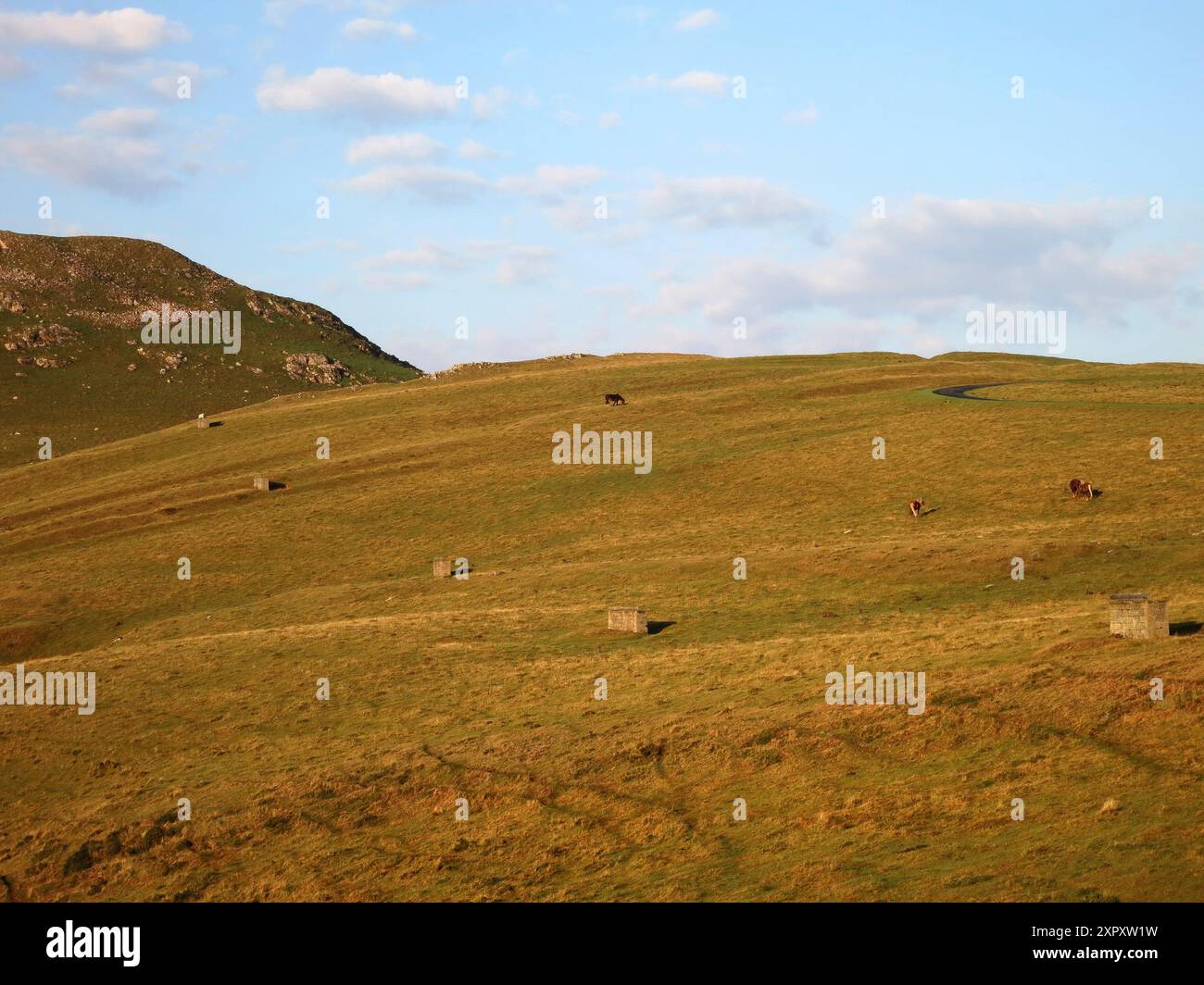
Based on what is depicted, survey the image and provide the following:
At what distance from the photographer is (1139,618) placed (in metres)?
37.0

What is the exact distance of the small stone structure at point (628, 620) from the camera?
48.7 metres

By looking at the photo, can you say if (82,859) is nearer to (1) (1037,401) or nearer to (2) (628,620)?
(2) (628,620)

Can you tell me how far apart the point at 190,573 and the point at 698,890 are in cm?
5152

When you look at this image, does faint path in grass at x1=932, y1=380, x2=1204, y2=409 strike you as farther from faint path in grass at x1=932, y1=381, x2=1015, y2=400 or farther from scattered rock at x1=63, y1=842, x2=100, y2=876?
scattered rock at x1=63, y1=842, x2=100, y2=876

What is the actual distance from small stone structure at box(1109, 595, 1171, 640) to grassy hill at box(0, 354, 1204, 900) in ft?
1.77

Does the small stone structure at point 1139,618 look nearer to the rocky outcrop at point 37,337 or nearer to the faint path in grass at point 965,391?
the faint path in grass at point 965,391

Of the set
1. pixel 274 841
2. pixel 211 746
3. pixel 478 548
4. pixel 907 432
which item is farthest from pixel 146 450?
pixel 274 841

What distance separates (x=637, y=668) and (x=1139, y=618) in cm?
1654

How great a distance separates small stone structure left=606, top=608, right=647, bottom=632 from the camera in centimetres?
4872

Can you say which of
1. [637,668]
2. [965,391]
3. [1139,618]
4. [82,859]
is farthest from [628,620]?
[965,391]

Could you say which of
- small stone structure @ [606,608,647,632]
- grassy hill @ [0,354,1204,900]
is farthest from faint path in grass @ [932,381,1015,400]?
small stone structure @ [606,608,647,632]

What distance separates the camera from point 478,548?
70562 mm
